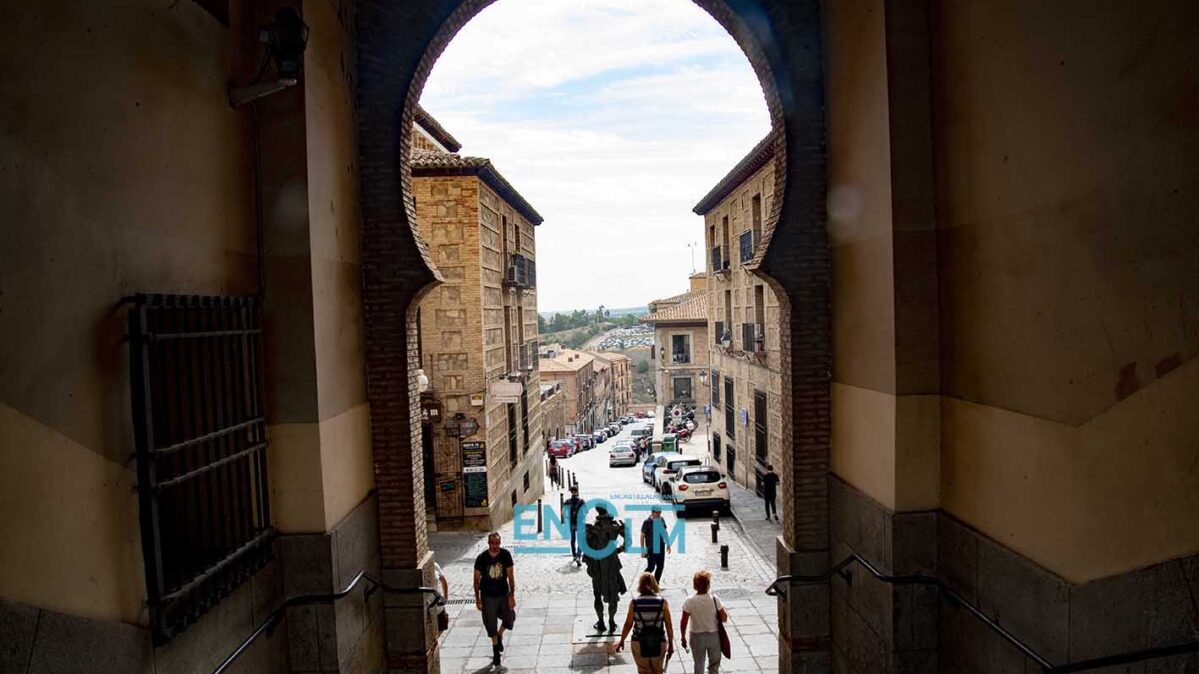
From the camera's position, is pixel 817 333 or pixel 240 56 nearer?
pixel 240 56

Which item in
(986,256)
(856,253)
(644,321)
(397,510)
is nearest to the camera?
(986,256)

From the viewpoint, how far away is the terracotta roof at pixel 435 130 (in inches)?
689

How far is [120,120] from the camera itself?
12.1 feet

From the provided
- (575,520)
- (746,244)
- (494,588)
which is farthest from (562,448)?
(494,588)

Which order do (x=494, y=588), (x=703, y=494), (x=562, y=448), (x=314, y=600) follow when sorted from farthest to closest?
(x=562, y=448)
(x=703, y=494)
(x=494, y=588)
(x=314, y=600)

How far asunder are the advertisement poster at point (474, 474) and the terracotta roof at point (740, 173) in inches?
379

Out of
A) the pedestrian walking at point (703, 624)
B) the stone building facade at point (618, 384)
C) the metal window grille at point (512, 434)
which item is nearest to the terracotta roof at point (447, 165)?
the metal window grille at point (512, 434)

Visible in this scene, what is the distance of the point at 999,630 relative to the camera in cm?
434

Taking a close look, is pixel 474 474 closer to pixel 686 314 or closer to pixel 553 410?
pixel 686 314

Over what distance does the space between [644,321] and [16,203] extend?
4014 cm

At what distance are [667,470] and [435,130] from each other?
39.9ft

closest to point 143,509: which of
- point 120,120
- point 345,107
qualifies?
point 120,120

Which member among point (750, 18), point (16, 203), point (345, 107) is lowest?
point (16, 203)

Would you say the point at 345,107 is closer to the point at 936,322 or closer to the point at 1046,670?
the point at 936,322
